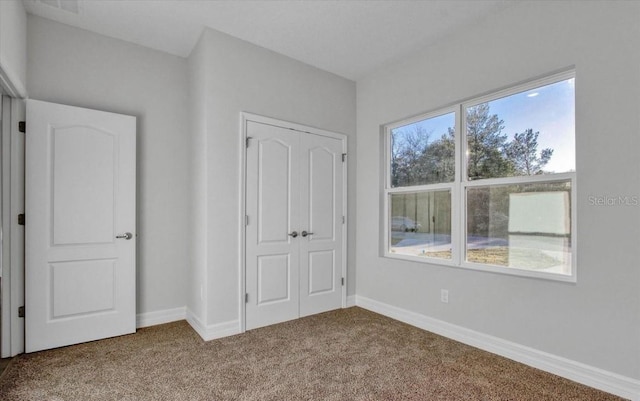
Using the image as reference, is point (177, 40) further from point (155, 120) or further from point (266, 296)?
point (266, 296)

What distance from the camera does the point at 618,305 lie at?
2.12 metres

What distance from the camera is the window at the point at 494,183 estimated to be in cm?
249

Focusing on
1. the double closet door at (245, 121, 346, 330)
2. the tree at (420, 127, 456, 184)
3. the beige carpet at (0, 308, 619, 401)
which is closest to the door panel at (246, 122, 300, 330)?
the double closet door at (245, 121, 346, 330)

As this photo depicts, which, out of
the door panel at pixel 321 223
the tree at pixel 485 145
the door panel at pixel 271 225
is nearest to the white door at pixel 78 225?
the door panel at pixel 271 225

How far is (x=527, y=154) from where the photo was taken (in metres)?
2.69

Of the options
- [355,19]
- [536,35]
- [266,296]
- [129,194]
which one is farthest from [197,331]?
[536,35]

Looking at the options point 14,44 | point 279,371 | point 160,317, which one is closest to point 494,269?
point 279,371

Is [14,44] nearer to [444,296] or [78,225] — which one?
[78,225]

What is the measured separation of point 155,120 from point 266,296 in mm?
2208

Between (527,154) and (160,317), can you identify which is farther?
(160,317)

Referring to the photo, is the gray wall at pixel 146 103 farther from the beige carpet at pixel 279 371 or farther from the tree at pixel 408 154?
the tree at pixel 408 154

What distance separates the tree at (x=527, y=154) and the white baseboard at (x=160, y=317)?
360cm

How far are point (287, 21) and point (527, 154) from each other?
2398 millimetres

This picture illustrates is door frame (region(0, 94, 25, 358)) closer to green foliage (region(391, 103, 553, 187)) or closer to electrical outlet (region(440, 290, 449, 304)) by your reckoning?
green foliage (region(391, 103, 553, 187))
